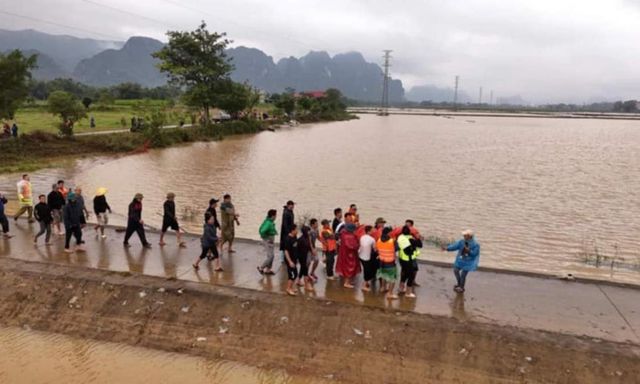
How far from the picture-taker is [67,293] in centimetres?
903

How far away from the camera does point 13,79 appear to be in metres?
26.0

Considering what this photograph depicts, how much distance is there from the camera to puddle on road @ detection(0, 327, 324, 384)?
6855mm

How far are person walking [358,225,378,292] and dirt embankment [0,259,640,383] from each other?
1.04m

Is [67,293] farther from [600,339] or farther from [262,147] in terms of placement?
[262,147]

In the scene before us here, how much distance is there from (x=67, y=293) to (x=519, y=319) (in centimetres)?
814

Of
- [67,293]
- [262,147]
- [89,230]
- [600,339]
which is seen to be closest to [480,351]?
[600,339]

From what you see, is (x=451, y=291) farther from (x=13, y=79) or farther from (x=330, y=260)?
(x=13, y=79)

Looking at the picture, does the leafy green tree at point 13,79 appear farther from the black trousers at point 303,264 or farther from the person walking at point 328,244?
the black trousers at point 303,264

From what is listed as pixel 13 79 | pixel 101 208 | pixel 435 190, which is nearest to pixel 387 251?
pixel 101 208

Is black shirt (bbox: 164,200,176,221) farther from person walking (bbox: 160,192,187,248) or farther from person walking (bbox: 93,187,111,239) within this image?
person walking (bbox: 93,187,111,239)

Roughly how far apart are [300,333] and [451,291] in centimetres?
315

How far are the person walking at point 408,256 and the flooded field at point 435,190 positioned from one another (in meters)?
4.01

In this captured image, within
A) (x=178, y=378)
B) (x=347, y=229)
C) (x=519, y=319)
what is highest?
(x=347, y=229)

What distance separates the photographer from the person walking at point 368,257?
8.85 meters
